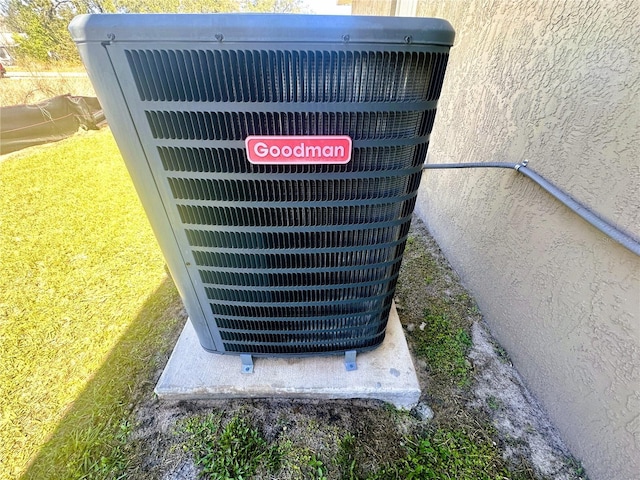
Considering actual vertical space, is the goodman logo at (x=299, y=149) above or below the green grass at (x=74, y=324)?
above

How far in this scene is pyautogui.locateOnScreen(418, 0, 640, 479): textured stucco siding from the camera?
3.41ft

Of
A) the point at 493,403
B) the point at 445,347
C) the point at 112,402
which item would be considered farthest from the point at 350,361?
the point at 112,402

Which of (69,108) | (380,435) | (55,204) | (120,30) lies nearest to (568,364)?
(380,435)

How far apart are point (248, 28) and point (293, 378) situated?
1.37 metres

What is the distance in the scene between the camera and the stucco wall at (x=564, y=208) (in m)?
1.04

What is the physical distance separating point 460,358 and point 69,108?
7499 millimetres

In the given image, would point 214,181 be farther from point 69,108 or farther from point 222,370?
point 69,108

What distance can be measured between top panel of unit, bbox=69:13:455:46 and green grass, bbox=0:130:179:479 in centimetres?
155

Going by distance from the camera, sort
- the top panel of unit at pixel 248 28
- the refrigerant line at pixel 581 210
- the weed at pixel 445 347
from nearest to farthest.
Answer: the top panel of unit at pixel 248 28, the refrigerant line at pixel 581 210, the weed at pixel 445 347

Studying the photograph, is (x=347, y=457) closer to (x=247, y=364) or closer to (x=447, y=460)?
(x=447, y=460)

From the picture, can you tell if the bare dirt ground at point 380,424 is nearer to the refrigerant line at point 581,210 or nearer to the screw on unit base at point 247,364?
the screw on unit base at point 247,364

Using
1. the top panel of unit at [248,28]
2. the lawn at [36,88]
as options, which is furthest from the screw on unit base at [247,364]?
the lawn at [36,88]

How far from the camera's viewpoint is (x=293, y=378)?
4.74ft

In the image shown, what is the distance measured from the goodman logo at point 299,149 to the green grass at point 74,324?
4.55 ft
